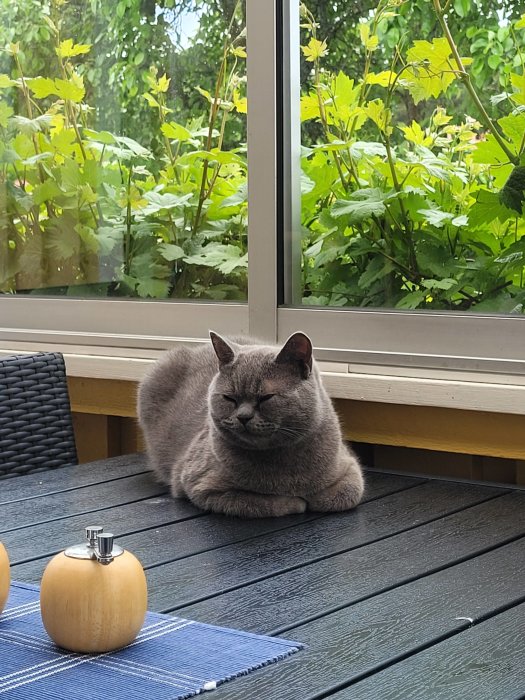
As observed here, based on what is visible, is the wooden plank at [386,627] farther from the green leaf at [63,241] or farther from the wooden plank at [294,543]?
the green leaf at [63,241]

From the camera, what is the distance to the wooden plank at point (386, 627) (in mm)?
1024

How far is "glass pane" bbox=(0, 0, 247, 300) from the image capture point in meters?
2.62

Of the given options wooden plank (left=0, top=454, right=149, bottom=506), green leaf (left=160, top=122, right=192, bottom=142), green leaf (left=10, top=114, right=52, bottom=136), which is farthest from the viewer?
green leaf (left=10, top=114, right=52, bottom=136)

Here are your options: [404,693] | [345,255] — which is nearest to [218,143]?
[345,255]

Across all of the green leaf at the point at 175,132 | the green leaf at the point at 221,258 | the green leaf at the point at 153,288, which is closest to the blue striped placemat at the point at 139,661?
the green leaf at the point at 221,258

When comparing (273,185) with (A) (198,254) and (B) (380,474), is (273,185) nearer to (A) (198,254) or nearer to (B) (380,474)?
(A) (198,254)

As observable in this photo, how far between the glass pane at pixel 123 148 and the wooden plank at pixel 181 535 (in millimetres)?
926

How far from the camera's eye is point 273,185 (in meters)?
2.42

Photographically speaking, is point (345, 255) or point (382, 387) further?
point (345, 255)

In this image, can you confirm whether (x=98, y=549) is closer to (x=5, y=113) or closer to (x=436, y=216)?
(x=436, y=216)

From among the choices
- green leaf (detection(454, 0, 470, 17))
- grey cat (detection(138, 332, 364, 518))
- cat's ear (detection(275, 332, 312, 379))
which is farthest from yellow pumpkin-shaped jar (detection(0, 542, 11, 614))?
green leaf (detection(454, 0, 470, 17))

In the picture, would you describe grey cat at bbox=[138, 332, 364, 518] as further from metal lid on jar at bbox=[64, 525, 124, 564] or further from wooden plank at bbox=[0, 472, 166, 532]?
metal lid on jar at bbox=[64, 525, 124, 564]

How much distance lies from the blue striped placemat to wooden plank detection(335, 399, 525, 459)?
1033 millimetres

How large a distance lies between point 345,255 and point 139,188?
26.6 inches
